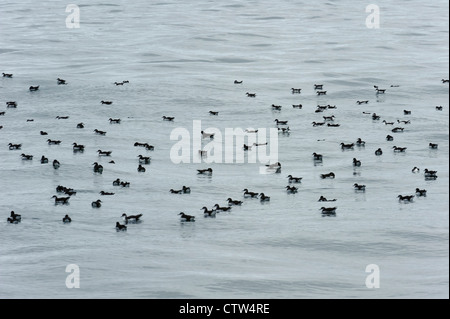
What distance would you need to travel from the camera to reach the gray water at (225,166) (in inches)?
1590

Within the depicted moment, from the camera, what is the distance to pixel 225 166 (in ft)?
194

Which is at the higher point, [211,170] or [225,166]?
[225,166]

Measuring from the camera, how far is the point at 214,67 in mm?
93812

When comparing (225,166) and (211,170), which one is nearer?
(211,170)

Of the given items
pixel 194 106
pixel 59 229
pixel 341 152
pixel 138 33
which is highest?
pixel 138 33

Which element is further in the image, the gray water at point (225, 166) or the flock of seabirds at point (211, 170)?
the flock of seabirds at point (211, 170)

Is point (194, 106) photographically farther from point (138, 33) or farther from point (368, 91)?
point (138, 33)

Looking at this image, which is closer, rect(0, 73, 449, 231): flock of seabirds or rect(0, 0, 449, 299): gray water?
rect(0, 0, 449, 299): gray water

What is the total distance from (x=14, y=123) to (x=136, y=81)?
16511 millimetres

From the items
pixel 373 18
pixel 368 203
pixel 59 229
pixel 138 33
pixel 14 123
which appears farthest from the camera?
pixel 373 18

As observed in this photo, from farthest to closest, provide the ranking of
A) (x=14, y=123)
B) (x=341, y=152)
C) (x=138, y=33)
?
(x=138, y=33)
(x=14, y=123)
(x=341, y=152)

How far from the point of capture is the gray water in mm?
40375
